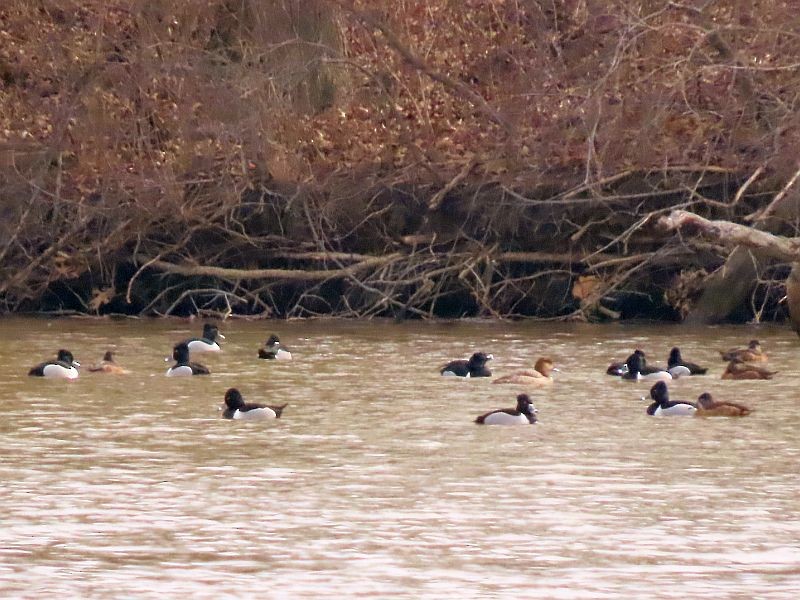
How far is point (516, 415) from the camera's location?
15.5 m

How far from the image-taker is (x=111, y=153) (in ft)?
91.5

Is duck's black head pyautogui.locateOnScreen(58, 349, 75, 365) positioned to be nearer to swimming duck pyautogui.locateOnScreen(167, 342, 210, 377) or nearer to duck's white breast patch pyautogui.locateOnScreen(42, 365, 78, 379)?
duck's white breast patch pyautogui.locateOnScreen(42, 365, 78, 379)

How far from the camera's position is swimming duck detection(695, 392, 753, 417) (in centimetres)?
1602

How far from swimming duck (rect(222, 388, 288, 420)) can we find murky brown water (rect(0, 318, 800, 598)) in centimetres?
19

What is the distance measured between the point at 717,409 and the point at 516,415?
1799 mm

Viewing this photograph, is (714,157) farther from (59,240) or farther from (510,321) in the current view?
(59,240)

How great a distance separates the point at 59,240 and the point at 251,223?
2.90 m

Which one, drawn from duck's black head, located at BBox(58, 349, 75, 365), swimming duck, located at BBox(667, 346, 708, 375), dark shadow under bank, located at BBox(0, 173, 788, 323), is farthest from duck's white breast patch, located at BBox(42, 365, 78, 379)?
dark shadow under bank, located at BBox(0, 173, 788, 323)

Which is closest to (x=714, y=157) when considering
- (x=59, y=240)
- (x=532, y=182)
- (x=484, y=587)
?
(x=532, y=182)

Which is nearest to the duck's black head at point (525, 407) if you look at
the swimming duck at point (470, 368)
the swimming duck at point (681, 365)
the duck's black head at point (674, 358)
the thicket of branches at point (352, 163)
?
the swimming duck at point (470, 368)

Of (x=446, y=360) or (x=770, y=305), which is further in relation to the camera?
(x=770, y=305)

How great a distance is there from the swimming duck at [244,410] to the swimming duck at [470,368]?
→ 135 inches

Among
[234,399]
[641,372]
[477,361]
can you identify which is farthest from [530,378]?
[234,399]

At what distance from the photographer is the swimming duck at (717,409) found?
16.0 m
